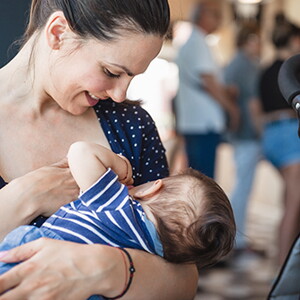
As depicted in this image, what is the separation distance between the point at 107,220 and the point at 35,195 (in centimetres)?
17

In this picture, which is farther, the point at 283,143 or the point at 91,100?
the point at 283,143

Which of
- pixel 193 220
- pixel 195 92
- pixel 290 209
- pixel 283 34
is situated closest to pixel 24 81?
pixel 193 220

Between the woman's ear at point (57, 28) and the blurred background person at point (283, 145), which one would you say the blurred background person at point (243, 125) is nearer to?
the blurred background person at point (283, 145)

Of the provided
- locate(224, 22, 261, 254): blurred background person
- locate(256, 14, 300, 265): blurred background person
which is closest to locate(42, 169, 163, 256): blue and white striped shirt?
locate(256, 14, 300, 265): blurred background person

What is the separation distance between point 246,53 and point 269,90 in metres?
0.92

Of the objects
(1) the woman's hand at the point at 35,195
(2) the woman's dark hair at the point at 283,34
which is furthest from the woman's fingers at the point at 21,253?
(2) the woman's dark hair at the point at 283,34

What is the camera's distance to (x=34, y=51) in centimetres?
147

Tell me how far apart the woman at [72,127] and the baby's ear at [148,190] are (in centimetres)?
13

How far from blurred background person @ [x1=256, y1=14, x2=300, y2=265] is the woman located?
191 centimetres

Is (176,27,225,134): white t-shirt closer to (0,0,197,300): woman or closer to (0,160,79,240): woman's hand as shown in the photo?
(0,0,197,300): woman

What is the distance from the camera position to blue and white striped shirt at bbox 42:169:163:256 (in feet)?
4.22

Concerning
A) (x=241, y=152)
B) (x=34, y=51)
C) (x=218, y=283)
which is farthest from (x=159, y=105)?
(x=34, y=51)

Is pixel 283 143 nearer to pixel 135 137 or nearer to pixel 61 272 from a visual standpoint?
pixel 135 137

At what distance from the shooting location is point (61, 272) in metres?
1.17
